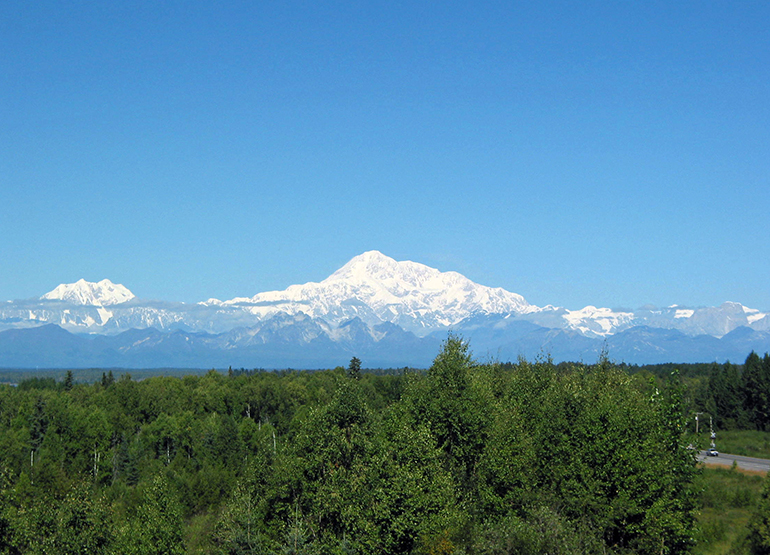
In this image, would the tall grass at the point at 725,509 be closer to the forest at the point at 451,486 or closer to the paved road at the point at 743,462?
the forest at the point at 451,486

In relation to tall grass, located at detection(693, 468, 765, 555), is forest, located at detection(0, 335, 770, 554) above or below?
above

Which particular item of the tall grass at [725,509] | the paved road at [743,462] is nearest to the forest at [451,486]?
the tall grass at [725,509]

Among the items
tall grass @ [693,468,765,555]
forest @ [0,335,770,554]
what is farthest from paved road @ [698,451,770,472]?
forest @ [0,335,770,554]

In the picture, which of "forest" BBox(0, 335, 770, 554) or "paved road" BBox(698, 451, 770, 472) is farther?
"paved road" BBox(698, 451, 770, 472)

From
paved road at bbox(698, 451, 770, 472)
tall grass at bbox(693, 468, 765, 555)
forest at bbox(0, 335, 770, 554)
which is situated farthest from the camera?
paved road at bbox(698, 451, 770, 472)

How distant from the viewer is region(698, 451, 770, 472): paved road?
358 feet

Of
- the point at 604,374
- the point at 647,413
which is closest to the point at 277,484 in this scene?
the point at 647,413

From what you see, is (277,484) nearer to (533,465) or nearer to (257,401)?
(533,465)

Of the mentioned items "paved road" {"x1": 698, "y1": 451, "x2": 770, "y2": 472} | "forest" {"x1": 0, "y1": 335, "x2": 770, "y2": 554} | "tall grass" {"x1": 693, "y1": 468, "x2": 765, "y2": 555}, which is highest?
"forest" {"x1": 0, "y1": 335, "x2": 770, "y2": 554}

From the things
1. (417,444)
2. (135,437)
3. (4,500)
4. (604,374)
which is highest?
(604,374)

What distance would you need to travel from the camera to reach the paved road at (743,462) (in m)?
109

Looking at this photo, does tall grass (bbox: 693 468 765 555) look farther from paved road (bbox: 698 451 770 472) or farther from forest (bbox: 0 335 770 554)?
paved road (bbox: 698 451 770 472)

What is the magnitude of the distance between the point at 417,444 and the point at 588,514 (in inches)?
511

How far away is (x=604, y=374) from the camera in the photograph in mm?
70125
